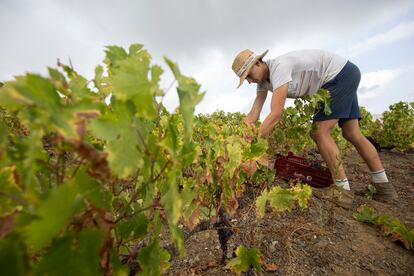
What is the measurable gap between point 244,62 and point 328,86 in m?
1.04

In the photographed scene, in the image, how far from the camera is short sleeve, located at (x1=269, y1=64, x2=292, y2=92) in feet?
9.98

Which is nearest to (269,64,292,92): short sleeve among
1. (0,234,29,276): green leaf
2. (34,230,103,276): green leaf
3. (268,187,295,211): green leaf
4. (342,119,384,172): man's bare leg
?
(342,119,384,172): man's bare leg

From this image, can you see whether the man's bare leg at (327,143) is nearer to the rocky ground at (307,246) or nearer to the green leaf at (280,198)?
the rocky ground at (307,246)

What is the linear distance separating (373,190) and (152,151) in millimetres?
3676

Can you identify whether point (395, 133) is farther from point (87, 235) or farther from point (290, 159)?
point (87, 235)

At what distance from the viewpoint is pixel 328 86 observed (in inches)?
140

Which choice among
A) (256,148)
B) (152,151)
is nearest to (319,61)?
(256,148)

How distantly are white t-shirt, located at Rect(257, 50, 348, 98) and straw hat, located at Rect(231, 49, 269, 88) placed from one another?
7.7 inches

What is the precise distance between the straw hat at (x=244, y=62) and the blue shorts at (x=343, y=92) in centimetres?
90

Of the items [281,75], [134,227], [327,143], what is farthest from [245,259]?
[327,143]

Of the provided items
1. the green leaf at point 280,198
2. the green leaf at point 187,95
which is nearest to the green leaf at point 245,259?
the green leaf at point 280,198

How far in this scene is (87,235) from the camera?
25.4 inches

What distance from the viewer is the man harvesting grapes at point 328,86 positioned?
3311mm

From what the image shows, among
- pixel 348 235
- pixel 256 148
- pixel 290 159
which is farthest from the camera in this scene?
pixel 290 159
